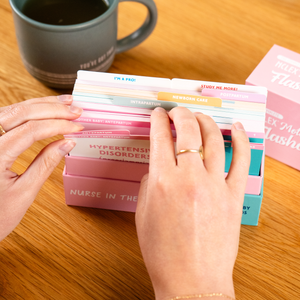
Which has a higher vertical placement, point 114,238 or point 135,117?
point 135,117

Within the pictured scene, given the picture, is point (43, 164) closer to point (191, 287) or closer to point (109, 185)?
point (109, 185)

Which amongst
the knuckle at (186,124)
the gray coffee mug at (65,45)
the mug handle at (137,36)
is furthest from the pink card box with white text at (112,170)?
the mug handle at (137,36)

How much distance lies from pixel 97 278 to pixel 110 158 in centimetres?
20

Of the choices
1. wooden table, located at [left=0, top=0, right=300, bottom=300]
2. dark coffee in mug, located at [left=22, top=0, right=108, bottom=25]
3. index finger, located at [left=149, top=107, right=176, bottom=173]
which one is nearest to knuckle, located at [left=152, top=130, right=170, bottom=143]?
index finger, located at [left=149, top=107, right=176, bottom=173]

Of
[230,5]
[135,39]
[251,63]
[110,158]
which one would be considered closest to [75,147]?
[110,158]

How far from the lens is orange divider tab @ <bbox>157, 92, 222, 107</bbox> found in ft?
1.96

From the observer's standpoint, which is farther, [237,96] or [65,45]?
[65,45]

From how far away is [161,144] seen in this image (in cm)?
55

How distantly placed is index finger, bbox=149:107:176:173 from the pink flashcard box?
76 mm

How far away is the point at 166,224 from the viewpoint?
521 millimetres

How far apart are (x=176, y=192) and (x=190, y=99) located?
0.54ft

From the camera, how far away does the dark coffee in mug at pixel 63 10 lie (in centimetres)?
75

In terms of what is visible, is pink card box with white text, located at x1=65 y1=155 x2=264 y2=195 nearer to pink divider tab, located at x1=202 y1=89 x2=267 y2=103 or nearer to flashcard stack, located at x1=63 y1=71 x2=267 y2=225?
flashcard stack, located at x1=63 y1=71 x2=267 y2=225

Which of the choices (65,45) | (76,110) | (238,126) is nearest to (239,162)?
(238,126)
